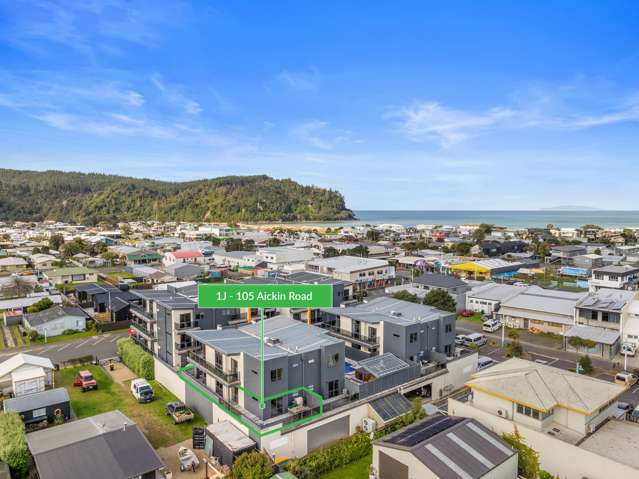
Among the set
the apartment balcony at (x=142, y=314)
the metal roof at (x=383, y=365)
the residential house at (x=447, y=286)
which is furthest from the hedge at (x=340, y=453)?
the residential house at (x=447, y=286)

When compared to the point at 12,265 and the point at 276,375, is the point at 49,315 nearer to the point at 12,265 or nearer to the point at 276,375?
the point at 276,375

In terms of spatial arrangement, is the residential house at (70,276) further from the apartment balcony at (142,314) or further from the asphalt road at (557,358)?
the asphalt road at (557,358)

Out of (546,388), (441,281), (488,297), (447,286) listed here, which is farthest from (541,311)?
(546,388)

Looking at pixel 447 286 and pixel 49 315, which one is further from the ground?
pixel 447 286

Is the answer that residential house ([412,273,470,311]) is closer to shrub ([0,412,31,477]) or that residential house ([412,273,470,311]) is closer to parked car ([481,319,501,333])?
parked car ([481,319,501,333])

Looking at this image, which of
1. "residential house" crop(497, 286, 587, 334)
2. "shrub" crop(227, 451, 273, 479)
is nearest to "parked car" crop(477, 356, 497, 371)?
"residential house" crop(497, 286, 587, 334)

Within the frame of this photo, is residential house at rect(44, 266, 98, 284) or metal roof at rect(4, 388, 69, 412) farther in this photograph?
residential house at rect(44, 266, 98, 284)
